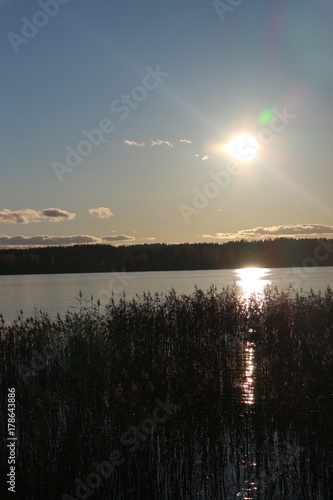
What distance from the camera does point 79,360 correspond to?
13969 millimetres

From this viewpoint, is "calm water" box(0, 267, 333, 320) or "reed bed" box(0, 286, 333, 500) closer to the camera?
"reed bed" box(0, 286, 333, 500)

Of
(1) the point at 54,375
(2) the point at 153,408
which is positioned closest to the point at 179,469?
(2) the point at 153,408

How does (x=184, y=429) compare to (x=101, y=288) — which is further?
(x=101, y=288)

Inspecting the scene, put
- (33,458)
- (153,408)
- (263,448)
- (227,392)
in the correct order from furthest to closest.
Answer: (227,392), (153,408), (263,448), (33,458)

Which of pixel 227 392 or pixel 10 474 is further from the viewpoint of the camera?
pixel 227 392

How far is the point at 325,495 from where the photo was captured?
23.1 feet

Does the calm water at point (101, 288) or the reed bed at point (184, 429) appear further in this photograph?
the calm water at point (101, 288)

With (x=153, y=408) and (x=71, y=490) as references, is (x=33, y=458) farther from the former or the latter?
(x=153, y=408)

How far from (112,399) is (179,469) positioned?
2122 mm

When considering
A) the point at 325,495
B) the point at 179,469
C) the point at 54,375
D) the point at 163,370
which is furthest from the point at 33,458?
the point at 54,375

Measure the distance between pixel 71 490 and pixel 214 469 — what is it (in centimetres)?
201

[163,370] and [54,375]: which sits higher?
[163,370]

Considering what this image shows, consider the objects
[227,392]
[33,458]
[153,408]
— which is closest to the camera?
[33,458]

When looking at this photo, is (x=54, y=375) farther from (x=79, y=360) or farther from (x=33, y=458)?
(x=33, y=458)
